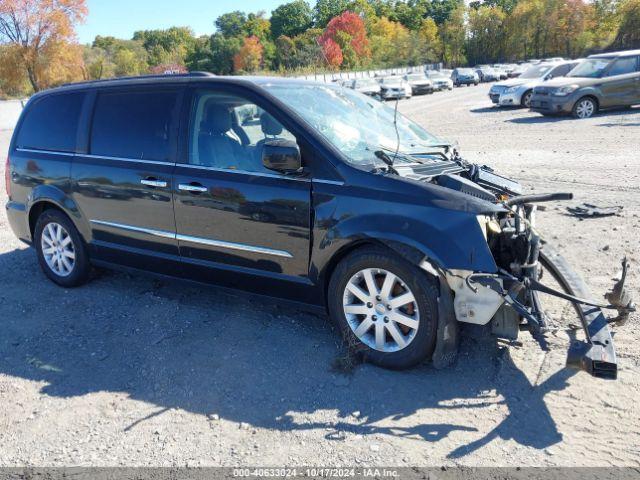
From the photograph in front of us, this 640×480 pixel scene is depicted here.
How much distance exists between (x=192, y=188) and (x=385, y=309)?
1758 mm

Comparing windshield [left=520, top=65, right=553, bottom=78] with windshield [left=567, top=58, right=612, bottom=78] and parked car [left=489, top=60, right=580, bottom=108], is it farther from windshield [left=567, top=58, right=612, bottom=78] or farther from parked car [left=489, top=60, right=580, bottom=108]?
windshield [left=567, top=58, right=612, bottom=78]

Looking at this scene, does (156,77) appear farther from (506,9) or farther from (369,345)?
(506,9)

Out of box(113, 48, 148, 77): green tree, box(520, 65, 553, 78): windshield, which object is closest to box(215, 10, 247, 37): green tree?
box(113, 48, 148, 77): green tree

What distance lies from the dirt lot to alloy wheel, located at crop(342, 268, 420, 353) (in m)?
0.23

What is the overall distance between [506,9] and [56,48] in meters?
90.5

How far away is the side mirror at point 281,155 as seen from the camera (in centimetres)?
367

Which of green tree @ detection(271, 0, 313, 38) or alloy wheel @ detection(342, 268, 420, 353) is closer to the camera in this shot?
alloy wheel @ detection(342, 268, 420, 353)

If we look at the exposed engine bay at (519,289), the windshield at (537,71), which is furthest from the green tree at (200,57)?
the exposed engine bay at (519,289)

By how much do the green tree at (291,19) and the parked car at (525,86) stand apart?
9256cm

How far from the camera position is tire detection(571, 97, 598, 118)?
16266 mm

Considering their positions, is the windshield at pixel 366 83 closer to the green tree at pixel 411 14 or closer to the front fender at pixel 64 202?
the front fender at pixel 64 202

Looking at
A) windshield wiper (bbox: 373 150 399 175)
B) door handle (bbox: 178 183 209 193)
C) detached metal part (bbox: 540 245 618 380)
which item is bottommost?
detached metal part (bbox: 540 245 618 380)

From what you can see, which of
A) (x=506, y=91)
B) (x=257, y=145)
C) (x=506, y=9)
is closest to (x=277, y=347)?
(x=257, y=145)

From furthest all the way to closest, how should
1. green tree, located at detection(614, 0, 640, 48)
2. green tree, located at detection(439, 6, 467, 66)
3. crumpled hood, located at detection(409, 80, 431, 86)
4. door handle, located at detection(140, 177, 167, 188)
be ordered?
1. green tree, located at detection(439, 6, 467, 66)
2. green tree, located at detection(614, 0, 640, 48)
3. crumpled hood, located at detection(409, 80, 431, 86)
4. door handle, located at detection(140, 177, 167, 188)
